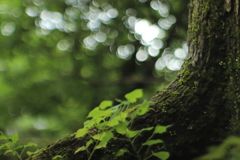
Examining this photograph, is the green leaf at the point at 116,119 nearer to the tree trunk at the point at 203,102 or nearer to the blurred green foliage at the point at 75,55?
the tree trunk at the point at 203,102

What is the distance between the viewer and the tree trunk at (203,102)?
183cm

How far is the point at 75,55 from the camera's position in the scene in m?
8.43

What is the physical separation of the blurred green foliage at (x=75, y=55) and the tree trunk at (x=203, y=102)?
564 cm

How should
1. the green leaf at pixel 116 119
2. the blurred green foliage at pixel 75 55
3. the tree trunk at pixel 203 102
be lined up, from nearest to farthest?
the green leaf at pixel 116 119 < the tree trunk at pixel 203 102 < the blurred green foliage at pixel 75 55

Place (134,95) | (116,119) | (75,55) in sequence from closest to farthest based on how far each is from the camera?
(134,95)
(116,119)
(75,55)

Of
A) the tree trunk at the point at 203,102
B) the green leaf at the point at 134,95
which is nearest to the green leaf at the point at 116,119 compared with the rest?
the green leaf at the point at 134,95

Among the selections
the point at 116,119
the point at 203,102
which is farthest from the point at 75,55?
the point at 116,119

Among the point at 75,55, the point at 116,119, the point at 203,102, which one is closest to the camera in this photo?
the point at 116,119

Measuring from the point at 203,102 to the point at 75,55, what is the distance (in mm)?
6809

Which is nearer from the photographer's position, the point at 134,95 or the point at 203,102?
the point at 134,95

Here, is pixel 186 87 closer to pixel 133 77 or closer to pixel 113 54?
pixel 133 77

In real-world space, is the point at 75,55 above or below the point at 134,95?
above

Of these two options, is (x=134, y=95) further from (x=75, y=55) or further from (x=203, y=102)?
(x=75, y=55)

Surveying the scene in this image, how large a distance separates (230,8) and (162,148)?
36.6 inches
